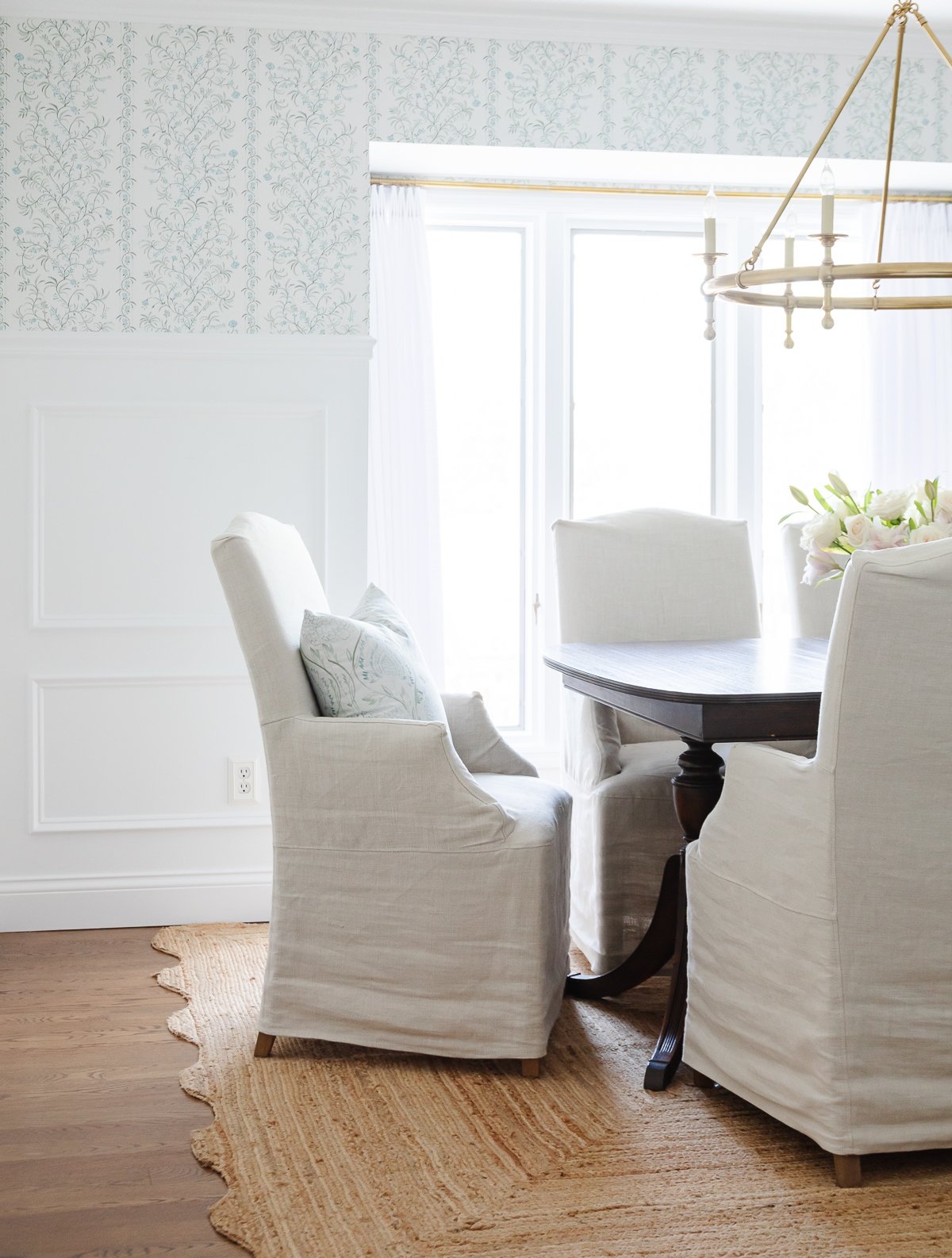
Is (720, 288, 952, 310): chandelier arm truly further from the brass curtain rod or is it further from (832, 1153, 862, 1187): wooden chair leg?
the brass curtain rod

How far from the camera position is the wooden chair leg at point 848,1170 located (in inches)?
73.9

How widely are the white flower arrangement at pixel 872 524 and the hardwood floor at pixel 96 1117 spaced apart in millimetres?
1668

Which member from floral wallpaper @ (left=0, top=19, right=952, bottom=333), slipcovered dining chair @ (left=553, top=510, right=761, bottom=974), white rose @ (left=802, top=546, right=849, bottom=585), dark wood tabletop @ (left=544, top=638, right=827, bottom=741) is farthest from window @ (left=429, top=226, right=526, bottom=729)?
white rose @ (left=802, top=546, right=849, bottom=585)

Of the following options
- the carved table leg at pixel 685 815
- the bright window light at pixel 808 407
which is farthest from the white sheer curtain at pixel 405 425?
the carved table leg at pixel 685 815

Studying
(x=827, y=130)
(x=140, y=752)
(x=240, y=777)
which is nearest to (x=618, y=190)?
(x=827, y=130)

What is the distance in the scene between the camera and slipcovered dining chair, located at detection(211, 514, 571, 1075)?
7.52ft

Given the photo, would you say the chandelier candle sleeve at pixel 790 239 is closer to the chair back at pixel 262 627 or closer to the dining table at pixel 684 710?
the dining table at pixel 684 710

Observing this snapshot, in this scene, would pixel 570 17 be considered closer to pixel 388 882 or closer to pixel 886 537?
pixel 886 537

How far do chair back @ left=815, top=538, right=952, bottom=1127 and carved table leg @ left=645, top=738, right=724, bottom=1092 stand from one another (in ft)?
1.59

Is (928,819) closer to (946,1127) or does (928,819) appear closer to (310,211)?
(946,1127)

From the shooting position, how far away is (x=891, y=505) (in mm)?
2482

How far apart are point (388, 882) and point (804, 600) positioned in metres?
1.65

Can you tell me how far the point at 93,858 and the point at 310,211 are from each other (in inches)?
76.8

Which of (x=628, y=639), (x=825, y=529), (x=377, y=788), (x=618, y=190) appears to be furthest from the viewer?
(x=618, y=190)
